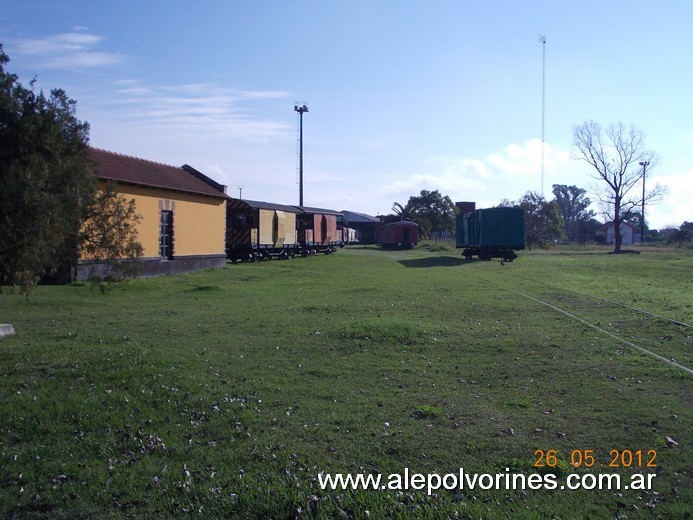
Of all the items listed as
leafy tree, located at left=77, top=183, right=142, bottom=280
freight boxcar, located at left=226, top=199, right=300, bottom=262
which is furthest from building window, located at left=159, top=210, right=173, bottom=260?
leafy tree, located at left=77, top=183, right=142, bottom=280

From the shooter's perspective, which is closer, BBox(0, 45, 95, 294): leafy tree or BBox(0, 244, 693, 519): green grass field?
BBox(0, 244, 693, 519): green grass field

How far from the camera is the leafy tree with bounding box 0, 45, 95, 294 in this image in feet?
31.9

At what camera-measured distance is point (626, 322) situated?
1583 cm

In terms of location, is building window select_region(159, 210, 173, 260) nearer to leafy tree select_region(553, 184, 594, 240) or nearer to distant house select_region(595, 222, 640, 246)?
distant house select_region(595, 222, 640, 246)

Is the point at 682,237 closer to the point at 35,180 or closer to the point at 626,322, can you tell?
the point at 626,322

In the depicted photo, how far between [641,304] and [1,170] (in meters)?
17.0

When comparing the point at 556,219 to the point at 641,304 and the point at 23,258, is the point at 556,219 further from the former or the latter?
the point at 23,258

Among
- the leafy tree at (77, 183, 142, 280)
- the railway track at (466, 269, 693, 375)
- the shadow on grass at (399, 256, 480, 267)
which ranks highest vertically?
the leafy tree at (77, 183, 142, 280)

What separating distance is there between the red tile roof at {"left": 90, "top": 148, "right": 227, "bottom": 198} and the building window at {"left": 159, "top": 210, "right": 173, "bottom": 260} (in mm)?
1255

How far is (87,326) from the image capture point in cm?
1458

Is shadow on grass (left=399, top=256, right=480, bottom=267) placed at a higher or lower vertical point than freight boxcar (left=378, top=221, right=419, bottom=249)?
lower

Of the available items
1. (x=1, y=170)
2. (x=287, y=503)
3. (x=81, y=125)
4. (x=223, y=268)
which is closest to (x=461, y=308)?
(x=81, y=125)

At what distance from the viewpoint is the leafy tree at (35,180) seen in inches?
383

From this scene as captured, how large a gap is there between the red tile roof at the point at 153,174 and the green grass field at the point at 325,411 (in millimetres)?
11149
